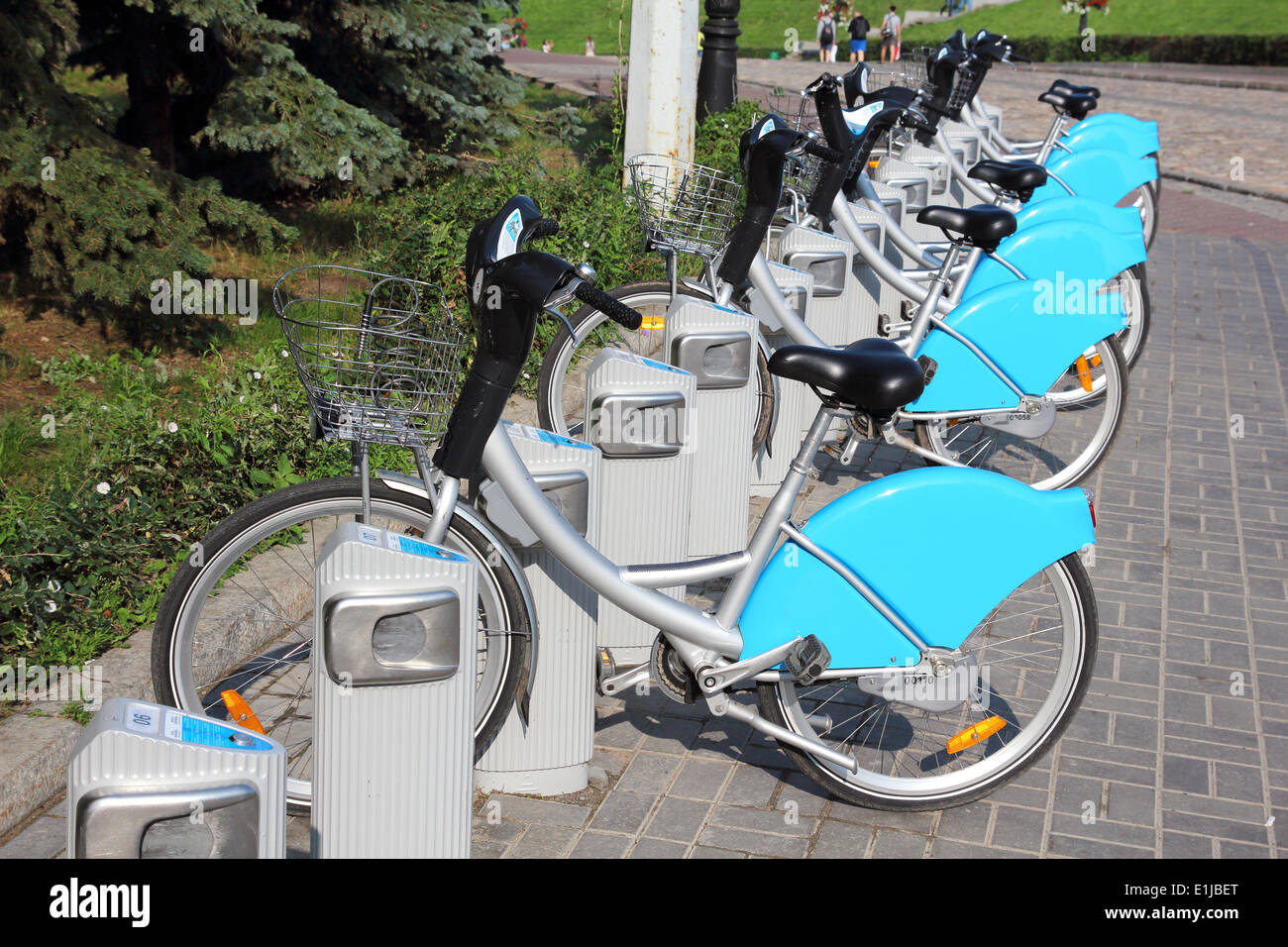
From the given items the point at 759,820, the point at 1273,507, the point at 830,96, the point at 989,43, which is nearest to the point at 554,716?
the point at 759,820

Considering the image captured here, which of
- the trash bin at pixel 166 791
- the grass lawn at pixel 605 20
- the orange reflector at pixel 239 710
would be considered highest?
the grass lawn at pixel 605 20

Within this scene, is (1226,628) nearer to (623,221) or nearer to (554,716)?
(554,716)

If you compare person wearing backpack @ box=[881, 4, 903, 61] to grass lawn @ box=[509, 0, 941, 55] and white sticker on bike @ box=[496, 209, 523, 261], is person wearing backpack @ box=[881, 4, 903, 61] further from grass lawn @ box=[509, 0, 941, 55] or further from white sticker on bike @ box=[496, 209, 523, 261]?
white sticker on bike @ box=[496, 209, 523, 261]

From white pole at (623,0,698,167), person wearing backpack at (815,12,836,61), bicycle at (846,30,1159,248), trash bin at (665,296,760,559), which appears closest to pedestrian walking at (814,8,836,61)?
person wearing backpack at (815,12,836,61)

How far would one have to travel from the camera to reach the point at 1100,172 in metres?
8.22

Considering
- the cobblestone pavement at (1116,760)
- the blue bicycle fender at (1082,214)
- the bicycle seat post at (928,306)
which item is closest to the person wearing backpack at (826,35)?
the blue bicycle fender at (1082,214)

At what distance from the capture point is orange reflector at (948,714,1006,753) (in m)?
3.57

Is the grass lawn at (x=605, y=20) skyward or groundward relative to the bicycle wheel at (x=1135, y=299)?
skyward

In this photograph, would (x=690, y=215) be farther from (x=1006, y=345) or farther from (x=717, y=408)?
(x=1006, y=345)

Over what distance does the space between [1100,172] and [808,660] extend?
19.7 feet

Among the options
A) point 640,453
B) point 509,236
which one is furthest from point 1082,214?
point 509,236

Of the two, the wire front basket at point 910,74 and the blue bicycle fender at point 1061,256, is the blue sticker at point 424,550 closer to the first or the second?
the blue bicycle fender at point 1061,256

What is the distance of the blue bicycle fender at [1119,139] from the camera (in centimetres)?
841

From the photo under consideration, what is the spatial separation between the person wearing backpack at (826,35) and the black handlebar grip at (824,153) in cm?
3434
